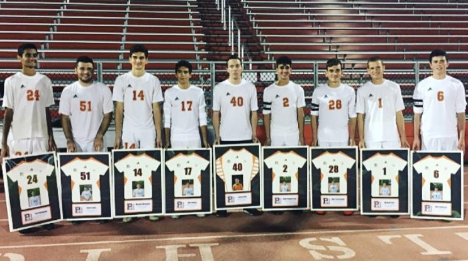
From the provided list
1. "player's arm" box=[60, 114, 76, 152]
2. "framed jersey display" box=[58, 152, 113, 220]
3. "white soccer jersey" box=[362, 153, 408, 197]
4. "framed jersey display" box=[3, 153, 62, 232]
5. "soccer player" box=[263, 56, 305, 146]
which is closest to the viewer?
"framed jersey display" box=[3, 153, 62, 232]

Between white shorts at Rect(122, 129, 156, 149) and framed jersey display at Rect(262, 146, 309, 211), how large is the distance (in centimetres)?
122

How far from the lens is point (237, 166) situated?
4.75 m

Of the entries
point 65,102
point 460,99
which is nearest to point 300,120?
point 460,99

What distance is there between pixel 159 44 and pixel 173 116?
6850mm

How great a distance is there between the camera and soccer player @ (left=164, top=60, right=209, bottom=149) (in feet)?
15.7

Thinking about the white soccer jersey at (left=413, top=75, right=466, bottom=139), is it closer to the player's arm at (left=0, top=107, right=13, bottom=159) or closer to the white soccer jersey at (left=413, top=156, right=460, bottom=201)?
the white soccer jersey at (left=413, top=156, right=460, bottom=201)

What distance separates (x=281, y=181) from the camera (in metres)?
4.79

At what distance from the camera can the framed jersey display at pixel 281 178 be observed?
188 inches

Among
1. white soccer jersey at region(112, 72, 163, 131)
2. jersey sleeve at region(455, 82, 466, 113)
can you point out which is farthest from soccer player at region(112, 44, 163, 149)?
jersey sleeve at region(455, 82, 466, 113)

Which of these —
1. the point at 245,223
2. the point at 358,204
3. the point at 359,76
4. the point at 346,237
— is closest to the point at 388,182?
the point at 358,204

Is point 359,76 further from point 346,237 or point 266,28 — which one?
point 346,237

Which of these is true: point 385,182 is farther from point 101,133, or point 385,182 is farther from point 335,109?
point 101,133

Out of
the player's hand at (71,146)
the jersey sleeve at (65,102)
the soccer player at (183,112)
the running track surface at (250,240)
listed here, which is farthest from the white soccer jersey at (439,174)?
the jersey sleeve at (65,102)

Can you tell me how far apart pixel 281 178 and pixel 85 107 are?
2167 millimetres
